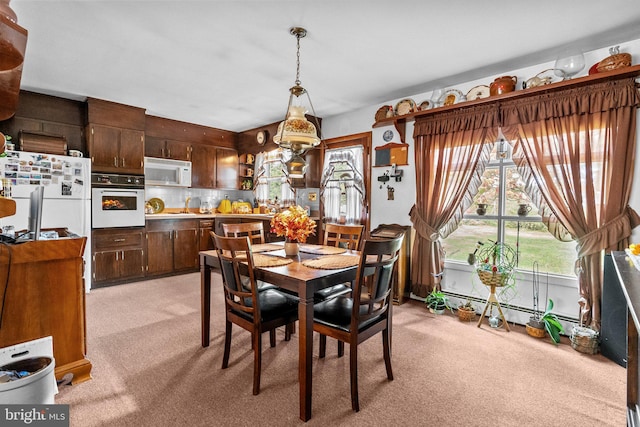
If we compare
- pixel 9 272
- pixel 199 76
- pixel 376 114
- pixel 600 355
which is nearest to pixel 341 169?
pixel 376 114

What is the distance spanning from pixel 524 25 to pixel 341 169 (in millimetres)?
2752

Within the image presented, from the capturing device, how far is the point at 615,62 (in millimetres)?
2455

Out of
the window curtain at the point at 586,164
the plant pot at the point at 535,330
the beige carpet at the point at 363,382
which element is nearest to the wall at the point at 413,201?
the window curtain at the point at 586,164

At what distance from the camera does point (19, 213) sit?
11.7 feet

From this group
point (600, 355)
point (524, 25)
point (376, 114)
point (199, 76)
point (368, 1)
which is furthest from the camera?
point (376, 114)

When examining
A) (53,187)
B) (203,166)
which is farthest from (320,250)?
(203,166)

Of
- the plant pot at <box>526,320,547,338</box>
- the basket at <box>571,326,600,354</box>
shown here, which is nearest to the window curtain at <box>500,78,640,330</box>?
the basket at <box>571,326,600,354</box>

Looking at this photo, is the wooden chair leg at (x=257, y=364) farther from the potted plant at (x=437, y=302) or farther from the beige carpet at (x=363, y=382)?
the potted plant at (x=437, y=302)

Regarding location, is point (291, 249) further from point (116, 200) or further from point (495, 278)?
point (116, 200)

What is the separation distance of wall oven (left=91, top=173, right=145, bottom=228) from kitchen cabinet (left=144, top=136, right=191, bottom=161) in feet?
1.91

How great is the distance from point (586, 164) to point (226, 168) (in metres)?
5.12

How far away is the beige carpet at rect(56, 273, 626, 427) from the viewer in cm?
175

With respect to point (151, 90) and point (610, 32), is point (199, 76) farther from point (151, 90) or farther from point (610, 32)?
point (610, 32)

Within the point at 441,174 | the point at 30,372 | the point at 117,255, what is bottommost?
the point at 30,372
